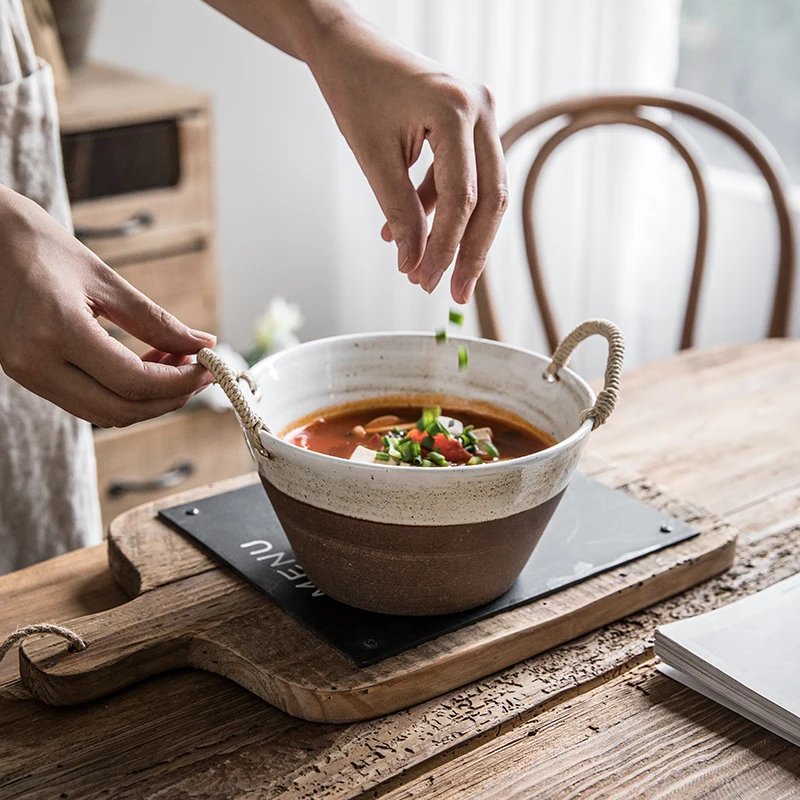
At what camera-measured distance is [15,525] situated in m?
1.15

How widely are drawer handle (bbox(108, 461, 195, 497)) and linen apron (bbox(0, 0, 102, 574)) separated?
973 mm

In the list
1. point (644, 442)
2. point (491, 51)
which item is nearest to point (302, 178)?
point (491, 51)

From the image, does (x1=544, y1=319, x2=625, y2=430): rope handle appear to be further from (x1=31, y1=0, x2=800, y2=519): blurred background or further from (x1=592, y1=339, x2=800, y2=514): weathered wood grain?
(x1=31, y1=0, x2=800, y2=519): blurred background

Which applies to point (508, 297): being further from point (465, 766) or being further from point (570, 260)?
point (465, 766)

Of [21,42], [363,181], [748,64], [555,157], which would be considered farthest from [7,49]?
[748,64]

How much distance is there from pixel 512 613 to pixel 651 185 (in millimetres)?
1963

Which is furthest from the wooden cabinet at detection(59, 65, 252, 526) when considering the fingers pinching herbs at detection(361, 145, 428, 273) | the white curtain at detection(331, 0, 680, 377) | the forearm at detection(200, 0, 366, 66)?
the fingers pinching herbs at detection(361, 145, 428, 273)

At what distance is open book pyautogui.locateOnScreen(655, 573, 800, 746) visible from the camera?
758 mm

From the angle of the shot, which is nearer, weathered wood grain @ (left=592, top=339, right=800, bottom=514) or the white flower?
weathered wood grain @ (left=592, top=339, right=800, bottom=514)

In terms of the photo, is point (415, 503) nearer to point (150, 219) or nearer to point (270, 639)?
point (270, 639)

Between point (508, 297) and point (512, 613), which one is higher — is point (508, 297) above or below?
below

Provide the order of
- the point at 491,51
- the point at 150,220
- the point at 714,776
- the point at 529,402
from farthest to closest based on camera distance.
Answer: the point at 491,51
the point at 150,220
the point at 529,402
the point at 714,776

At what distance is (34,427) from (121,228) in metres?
1.05

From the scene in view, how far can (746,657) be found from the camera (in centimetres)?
80
